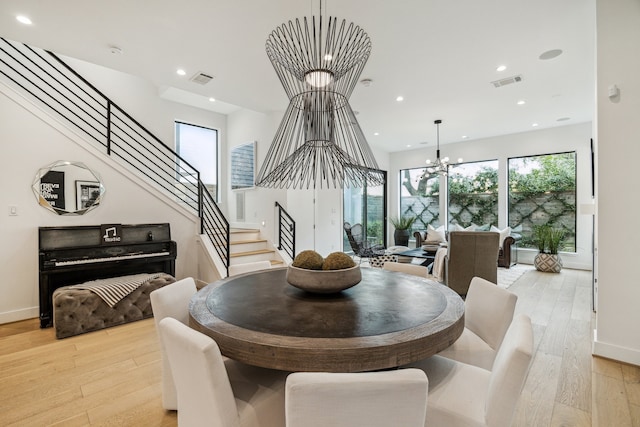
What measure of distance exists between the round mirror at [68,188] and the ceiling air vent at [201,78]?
1798 millimetres

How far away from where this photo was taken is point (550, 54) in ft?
11.1

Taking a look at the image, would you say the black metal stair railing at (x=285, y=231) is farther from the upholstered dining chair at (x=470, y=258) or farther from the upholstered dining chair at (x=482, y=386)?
the upholstered dining chair at (x=482, y=386)

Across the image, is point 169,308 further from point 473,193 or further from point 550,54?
point 473,193

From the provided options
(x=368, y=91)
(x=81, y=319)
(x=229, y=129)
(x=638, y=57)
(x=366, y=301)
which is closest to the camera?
(x=366, y=301)

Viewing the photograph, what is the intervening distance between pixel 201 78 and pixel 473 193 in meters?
6.84

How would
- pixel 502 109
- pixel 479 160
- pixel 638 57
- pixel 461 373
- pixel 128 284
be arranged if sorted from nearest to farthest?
pixel 461 373 → pixel 638 57 → pixel 128 284 → pixel 502 109 → pixel 479 160

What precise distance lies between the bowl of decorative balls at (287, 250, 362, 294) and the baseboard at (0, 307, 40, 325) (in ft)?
12.3

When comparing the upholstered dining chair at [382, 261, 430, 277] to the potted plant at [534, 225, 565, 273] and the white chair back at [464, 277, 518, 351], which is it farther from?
the potted plant at [534, 225, 565, 273]

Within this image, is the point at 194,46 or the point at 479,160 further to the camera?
the point at 479,160

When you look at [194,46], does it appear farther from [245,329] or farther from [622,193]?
[622,193]

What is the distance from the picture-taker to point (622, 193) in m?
2.40

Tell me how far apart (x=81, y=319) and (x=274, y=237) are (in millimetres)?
2965

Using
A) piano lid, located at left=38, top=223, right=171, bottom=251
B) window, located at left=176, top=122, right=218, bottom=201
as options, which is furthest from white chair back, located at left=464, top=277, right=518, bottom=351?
window, located at left=176, top=122, right=218, bottom=201

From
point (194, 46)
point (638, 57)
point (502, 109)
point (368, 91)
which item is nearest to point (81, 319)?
point (194, 46)
